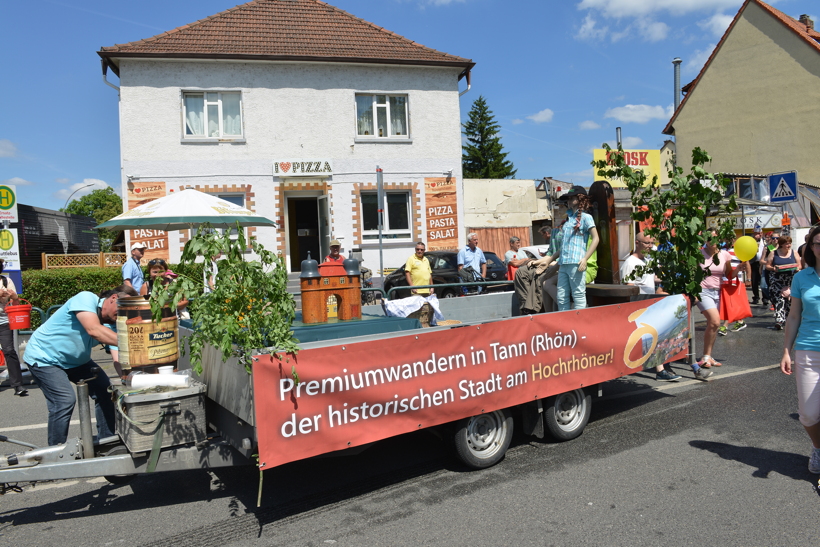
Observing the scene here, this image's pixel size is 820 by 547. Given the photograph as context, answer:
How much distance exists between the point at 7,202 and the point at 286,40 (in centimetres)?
1111

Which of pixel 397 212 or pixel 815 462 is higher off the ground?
pixel 397 212

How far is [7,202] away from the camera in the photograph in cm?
1088

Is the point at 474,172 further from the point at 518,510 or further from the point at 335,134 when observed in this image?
the point at 518,510

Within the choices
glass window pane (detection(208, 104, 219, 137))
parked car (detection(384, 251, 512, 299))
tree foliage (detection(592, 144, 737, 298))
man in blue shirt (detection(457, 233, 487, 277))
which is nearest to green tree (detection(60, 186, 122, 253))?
glass window pane (detection(208, 104, 219, 137))

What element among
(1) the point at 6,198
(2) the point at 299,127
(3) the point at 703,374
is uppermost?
(2) the point at 299,127

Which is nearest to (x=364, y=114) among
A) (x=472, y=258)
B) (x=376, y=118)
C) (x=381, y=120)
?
(x=376, y=118)

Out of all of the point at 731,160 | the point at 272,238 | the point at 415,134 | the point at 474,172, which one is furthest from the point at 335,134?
the point at 474,172

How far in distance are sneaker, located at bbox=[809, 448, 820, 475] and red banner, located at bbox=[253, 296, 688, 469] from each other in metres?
1.63

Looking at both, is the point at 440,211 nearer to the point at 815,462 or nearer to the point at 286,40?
the point at 286,40

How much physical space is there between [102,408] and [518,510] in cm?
348

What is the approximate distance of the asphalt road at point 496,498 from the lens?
3.71 meters

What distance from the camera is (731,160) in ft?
101

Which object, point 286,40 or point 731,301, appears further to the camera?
point 286,40

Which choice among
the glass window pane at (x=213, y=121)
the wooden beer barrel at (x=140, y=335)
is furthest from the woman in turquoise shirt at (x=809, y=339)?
the glass window pane at (x=213, y=121)
